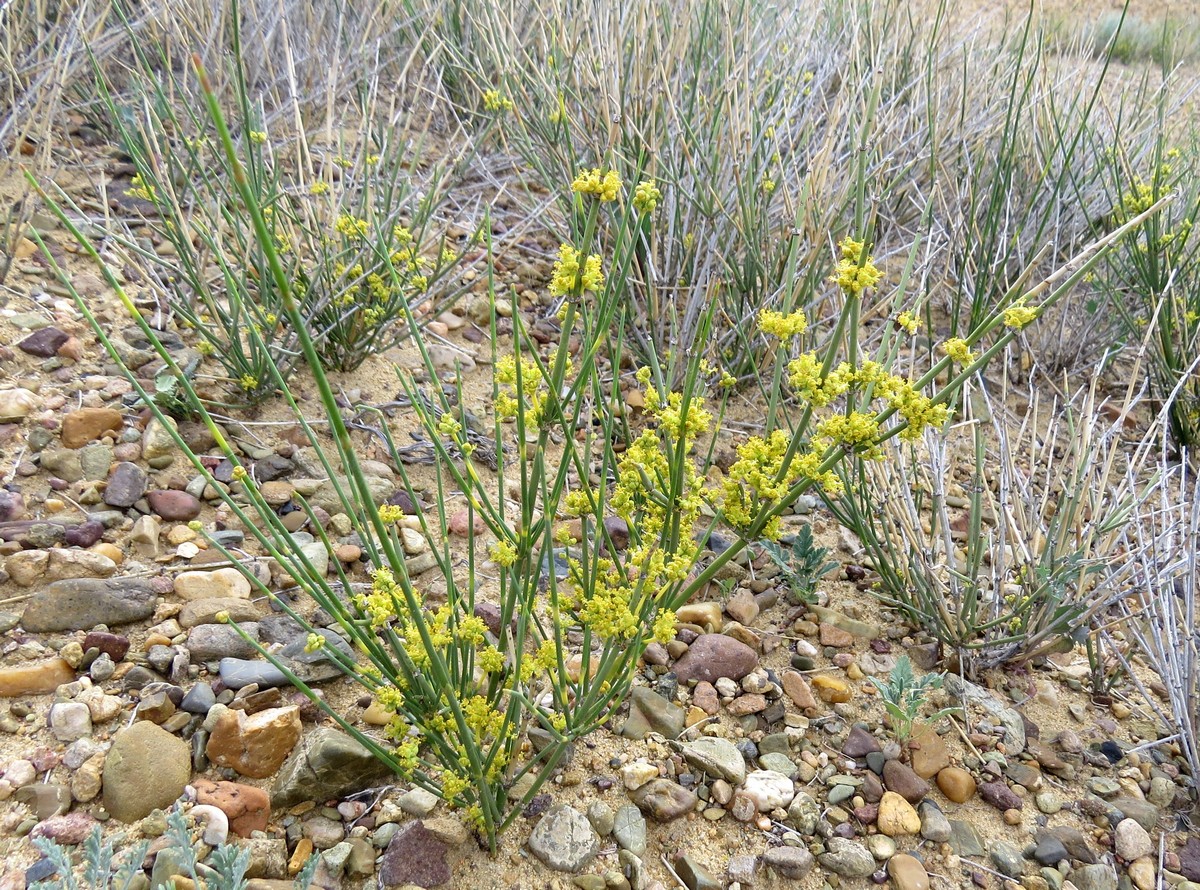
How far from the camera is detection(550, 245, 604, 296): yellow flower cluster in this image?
1.13 meters

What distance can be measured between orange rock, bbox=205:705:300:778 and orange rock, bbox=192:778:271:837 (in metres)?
0.05

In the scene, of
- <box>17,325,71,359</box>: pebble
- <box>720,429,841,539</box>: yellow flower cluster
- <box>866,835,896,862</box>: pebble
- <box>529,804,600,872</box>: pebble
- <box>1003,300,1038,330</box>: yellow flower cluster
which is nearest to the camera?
<box>1003,300,1038,330</box>: yellow flower cluster

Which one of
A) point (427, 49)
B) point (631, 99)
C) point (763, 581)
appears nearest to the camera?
point (763, 581)

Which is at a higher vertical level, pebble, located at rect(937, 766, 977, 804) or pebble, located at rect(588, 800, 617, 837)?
pebble, located at rect(588, 800, 617, 837)

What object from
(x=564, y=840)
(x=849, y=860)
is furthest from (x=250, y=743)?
(x=849, y=860)

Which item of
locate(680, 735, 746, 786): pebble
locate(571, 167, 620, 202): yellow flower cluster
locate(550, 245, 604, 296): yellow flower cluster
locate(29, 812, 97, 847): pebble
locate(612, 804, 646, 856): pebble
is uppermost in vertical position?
locate(571, 167, 620, 202): yellow flower cluster

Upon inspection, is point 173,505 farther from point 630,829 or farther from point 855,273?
point 855,273

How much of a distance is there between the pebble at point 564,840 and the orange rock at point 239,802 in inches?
18.1

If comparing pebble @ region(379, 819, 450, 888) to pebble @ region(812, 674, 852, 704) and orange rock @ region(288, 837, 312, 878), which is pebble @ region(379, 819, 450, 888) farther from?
pebble @ region(812, 674, 852, 704)

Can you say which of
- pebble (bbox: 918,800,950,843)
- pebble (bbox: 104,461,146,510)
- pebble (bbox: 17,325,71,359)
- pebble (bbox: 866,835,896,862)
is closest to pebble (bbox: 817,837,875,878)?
pebble (bbox: 866,835,896,862)

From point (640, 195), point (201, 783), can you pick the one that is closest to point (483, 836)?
point (201, 783)

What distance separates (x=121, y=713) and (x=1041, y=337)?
3.26 metres

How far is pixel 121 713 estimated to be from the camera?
61.0 inches

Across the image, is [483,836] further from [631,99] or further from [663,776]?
[631,99]
